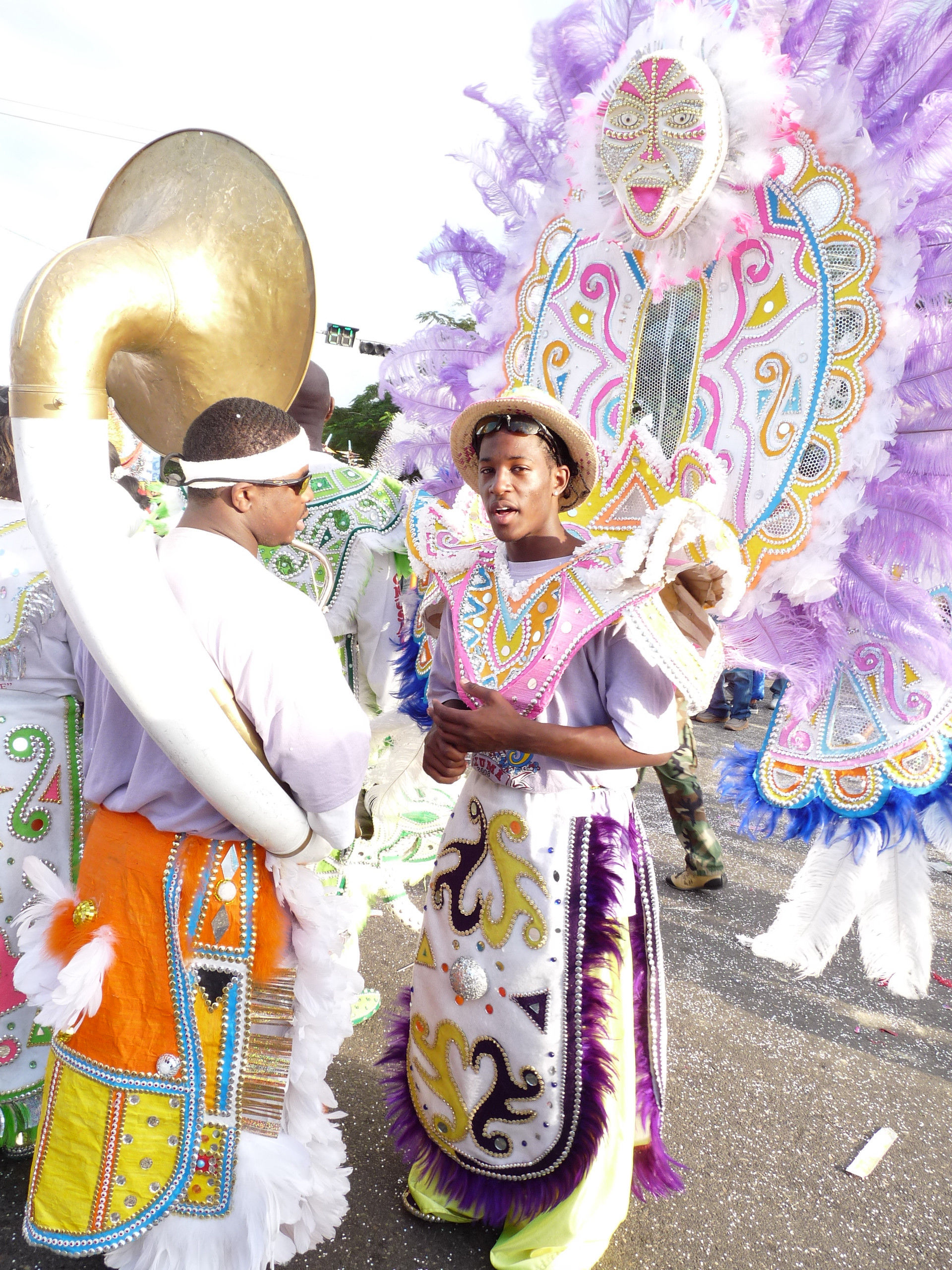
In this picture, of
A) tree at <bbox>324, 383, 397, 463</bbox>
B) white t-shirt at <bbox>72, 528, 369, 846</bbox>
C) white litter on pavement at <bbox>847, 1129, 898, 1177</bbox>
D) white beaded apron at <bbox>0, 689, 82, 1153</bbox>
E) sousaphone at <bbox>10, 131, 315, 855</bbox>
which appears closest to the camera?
sousaphone at <bbox>10, 131, 315, 855</bbox>

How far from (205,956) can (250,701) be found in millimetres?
480

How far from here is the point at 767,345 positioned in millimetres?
2137

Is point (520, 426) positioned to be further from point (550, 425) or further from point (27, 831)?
point (27, 831)

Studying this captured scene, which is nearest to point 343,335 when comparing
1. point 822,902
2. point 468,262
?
point 468,262

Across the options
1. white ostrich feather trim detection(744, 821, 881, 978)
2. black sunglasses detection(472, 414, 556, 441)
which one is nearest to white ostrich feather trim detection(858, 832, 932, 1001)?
white ostrich feather trim detection(744, 821, 881, 978)

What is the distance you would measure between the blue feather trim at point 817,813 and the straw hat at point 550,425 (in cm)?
88

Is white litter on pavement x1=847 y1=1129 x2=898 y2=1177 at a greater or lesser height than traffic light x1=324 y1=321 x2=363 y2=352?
lesser

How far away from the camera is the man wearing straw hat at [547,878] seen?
1805 mm

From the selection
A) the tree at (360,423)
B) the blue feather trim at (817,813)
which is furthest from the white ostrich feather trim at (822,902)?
the tree at (360,423)

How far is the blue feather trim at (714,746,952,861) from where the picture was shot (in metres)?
2.03

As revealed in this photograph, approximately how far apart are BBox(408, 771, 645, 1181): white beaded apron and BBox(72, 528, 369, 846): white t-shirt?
50cm

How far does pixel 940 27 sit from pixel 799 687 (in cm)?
147

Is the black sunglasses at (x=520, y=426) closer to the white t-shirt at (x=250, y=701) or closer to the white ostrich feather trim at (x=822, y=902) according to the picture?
the white t-shirt at (x=250, y=701)

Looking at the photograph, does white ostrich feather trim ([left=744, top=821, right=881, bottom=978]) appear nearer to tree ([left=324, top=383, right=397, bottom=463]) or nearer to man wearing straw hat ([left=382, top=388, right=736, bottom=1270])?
man wearing straw hat ([left=382, top=388, right=736, bottom=1270])
